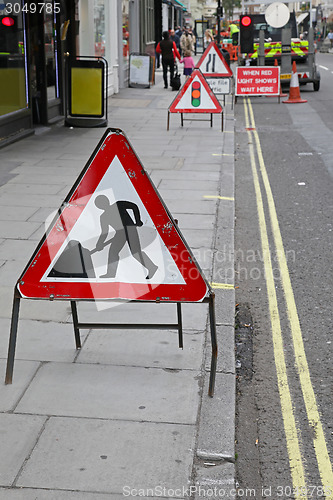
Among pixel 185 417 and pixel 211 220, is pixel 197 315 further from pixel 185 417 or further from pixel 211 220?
pixel 211 220

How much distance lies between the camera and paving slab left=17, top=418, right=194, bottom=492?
322 cm

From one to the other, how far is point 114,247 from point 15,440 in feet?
3.76

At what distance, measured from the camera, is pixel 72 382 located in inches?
164

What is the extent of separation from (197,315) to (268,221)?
3.17 metres

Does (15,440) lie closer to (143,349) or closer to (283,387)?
(143,349)

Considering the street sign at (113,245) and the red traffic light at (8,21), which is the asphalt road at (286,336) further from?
the red traffic light at (8,21)

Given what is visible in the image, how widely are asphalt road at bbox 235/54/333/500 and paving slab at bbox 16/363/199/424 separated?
36 centimetres

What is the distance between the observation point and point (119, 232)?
12.9ft

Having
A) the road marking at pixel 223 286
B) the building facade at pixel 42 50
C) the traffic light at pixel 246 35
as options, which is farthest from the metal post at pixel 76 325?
the traffic light at pixel 246 35

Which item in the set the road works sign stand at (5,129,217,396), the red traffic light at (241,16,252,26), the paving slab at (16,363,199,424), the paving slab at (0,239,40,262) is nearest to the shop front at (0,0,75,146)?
the paving slab at (0,239,40,262)

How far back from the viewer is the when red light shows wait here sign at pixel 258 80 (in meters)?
18.8

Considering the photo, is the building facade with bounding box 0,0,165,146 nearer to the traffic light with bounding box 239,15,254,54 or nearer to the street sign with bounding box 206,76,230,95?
the street sign with bounding box 206,76,230,95

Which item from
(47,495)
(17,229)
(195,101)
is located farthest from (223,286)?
(195,101)

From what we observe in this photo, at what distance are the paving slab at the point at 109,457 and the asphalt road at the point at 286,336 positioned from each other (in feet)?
1.17
